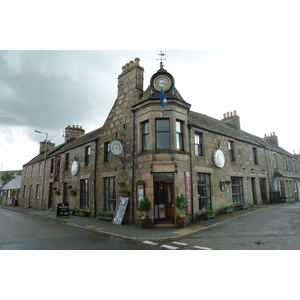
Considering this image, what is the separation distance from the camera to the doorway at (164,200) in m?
12.3

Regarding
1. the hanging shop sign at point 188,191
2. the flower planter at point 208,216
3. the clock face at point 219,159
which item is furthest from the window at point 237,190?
the hanging shop sign at point 188,191

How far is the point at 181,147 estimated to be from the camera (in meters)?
12.5

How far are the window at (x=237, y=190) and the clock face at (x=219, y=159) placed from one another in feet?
7.65

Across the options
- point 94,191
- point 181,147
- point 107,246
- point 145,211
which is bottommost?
point 107,246

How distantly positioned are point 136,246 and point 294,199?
2101 centimetres

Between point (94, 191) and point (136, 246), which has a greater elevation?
point (94, 191)

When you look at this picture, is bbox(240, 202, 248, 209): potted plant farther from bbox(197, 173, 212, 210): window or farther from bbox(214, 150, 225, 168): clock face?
bbox(197, 173, 212, 210): window

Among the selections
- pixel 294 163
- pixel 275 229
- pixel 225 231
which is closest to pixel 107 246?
pixel 225 231

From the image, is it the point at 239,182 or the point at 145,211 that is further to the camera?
the point at 239,182

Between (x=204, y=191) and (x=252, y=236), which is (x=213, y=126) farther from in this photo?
(x=252, y=236)

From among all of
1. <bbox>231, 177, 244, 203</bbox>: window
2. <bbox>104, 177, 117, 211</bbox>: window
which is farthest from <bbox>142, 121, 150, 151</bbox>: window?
<bbox>231, 177, 244, 203</bbox>: window

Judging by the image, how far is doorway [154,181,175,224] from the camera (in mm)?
12273

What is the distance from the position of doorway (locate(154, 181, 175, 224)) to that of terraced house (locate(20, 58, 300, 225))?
0.19 feet

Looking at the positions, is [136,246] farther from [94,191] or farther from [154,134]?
[94,191]
